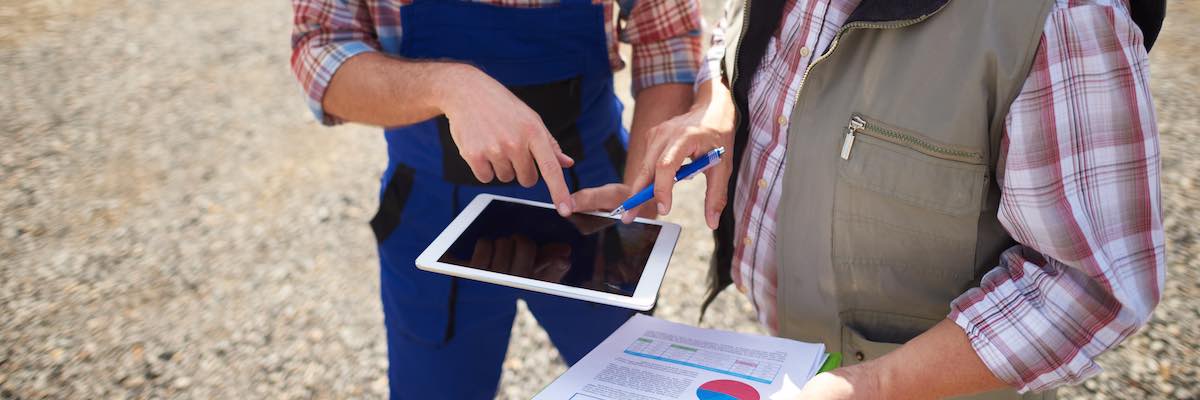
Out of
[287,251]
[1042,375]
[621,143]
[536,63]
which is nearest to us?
[1042,375]

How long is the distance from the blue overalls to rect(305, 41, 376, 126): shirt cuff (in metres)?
0.09

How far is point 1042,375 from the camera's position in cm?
109

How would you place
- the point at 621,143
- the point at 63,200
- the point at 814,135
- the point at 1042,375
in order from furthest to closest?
1. the point at 63,200
2. the point at 621,143
3. the point at 814,135
4. the point at 1042,375

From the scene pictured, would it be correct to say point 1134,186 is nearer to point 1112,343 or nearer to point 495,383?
point 1112,343

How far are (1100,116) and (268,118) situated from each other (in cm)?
427

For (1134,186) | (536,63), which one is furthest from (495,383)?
(1134,186)

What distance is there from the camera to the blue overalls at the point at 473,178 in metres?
1.59

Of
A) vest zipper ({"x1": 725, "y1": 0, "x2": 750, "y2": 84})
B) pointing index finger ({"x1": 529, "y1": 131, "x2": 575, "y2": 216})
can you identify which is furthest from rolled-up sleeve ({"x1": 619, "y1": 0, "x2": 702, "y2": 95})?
pointing index finger ({"x1": 529, "y1": 131, "x2": 575, "y2": 216})

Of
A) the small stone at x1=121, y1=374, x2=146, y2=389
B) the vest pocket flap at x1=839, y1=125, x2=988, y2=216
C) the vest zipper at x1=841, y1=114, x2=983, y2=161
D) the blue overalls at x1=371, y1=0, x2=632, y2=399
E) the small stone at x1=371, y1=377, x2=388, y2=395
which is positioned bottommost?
the small stone at x1=121, y1=374, x2=146, y2=389

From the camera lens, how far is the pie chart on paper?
43.8 inches

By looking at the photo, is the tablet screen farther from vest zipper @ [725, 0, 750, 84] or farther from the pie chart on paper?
vest zipper @ [725, 0, 750, 84]

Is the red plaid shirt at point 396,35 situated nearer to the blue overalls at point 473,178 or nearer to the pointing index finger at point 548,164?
the blue overalls at point 473,178

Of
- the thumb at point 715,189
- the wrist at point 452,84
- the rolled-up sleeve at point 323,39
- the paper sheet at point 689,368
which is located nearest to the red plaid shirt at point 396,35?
the rolled-up sleeve at point 323,39

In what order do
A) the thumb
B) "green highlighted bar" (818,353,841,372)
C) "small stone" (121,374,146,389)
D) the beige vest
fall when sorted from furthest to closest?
"small stone" (121,374,146,389) → the thumb → "green highlighted bar" (818,353,841,372) → the beige vest
